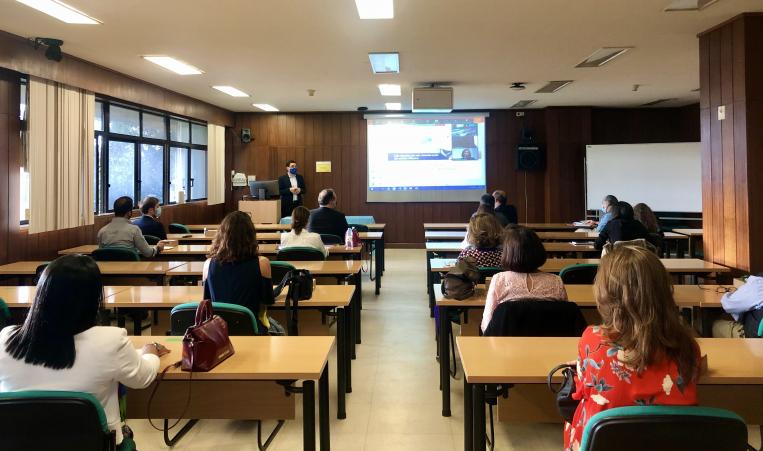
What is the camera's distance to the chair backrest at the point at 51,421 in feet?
5.09

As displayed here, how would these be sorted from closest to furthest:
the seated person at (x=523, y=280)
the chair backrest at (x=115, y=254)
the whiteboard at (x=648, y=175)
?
the seated person at (x=523, y=280) < the chair backrest at (x=115, y=254) < the whiteboard at (x=648, y=175)

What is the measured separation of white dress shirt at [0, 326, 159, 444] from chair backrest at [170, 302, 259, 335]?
2.82ft

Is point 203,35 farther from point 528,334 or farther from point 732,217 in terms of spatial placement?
point 732,217

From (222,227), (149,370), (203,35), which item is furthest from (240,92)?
(149,370)

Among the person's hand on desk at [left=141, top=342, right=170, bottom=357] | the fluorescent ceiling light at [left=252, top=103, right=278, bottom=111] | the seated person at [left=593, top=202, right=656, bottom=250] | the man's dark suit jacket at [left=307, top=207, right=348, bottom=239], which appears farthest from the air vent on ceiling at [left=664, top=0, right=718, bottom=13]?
the fluorescent ceiling light at [left=252, top=103, right=278, bottom=111]

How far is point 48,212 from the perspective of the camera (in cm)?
607

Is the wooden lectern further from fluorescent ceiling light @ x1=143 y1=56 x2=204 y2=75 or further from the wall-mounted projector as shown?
the wall-mounted projector

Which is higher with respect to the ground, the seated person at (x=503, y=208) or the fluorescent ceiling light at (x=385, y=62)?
the fluorescent ceiling light at (x=385, y=62)

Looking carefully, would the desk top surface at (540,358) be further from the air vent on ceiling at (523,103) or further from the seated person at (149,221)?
the air vent on ceiling at (523,103)

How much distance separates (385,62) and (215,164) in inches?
216

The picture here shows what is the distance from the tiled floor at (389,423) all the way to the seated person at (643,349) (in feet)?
4.67

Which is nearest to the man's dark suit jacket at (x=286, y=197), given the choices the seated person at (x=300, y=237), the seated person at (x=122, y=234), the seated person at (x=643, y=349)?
the seated person at (x=122, y=234)

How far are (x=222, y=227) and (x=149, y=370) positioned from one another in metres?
1.27

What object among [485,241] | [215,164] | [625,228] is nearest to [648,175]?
[625,228]
